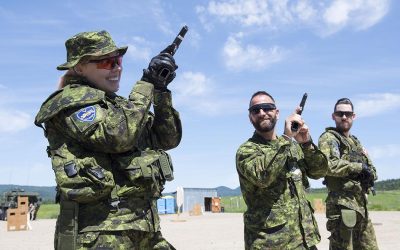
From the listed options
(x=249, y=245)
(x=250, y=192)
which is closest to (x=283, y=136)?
(x=250, y=192)

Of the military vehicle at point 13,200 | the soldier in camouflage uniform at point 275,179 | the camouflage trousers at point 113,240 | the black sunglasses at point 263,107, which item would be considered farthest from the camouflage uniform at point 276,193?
the military vehicle at point 13,200

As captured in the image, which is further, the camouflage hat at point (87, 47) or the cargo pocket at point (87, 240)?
the camouflage hat at point (87, 47)

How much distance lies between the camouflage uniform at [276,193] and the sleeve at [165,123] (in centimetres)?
106

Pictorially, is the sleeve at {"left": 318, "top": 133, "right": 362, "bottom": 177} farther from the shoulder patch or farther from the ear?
the shoulder patch

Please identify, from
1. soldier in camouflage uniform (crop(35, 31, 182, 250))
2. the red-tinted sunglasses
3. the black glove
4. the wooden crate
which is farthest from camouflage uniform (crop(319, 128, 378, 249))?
the wooden crate

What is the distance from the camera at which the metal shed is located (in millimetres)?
44297

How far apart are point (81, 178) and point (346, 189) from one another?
485cm

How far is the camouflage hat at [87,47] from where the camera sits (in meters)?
3.50

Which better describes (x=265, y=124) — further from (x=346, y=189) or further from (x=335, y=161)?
(x=346, y=189)

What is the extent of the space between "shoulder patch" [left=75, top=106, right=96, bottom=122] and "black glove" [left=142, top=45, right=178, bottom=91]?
0.63m

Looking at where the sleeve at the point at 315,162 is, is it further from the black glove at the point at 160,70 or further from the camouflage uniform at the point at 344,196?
the black glove at the point at 160,70

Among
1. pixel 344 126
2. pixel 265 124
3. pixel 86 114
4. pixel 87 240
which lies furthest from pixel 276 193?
pixel 344 126

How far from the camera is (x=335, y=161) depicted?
6750 millimetres

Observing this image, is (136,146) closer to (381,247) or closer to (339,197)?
(339,197)
